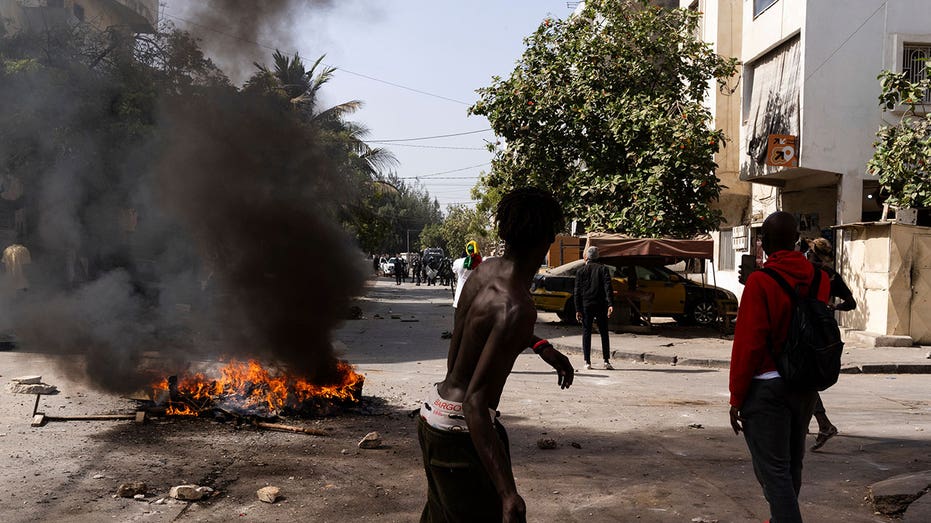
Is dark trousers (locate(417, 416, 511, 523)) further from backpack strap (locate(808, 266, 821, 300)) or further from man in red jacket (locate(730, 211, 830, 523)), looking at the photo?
backpack strap (locate(808, 266, 821, 300))

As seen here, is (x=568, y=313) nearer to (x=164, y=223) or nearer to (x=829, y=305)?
(x=164, y=223)

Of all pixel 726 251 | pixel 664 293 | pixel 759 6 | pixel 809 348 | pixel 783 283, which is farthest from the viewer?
pixel 726 251

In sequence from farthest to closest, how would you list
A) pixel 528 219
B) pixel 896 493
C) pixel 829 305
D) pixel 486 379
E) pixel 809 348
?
pixel 829 305
pixel 896 493
pixel 809 348
pixel 528 219
pixel 486 379

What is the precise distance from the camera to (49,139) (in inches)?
485

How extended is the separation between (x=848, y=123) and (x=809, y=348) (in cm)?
1496

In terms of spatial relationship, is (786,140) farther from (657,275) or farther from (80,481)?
(80,481)

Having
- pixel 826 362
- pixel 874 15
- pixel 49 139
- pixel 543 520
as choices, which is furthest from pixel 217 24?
pixel 874 15

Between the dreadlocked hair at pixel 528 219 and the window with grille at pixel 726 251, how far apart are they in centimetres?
2087

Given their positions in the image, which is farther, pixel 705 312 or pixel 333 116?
pixel 333 116

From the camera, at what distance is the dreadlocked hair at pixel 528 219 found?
2682 mm

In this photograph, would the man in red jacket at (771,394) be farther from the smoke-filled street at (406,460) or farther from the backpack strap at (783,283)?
the smoke-filled street at (406,460)

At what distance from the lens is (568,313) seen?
18594 millimetres

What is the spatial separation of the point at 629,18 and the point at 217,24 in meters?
10.8

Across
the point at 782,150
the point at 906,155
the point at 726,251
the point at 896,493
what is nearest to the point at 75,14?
the point at 782,150
